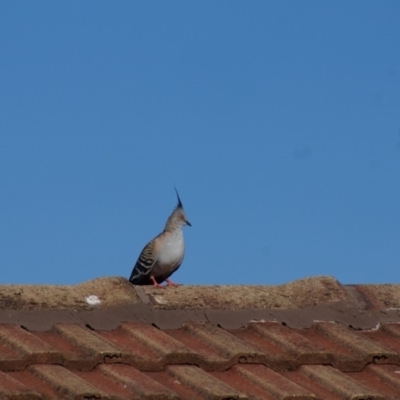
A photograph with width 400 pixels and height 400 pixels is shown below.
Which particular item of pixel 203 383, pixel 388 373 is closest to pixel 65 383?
pixel 203 383

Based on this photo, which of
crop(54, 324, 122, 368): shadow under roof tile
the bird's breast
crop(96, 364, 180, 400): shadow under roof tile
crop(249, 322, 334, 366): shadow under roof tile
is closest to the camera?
crop(96, 364, 180, 400): shadow under roof tile

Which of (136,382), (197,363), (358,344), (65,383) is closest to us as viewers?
(65,383)

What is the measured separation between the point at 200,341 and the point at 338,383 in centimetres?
56

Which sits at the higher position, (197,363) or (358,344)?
(358,344)

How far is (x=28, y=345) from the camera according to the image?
3654 millimetres

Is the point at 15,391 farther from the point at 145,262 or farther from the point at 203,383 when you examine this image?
the point at 145,262

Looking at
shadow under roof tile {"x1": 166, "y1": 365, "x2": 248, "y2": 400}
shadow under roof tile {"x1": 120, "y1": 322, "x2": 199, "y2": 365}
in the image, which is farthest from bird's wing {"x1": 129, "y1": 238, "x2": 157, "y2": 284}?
shadow under roof tile {"x1": 166, "y1": 365, "x2": 248, "y2": 400}

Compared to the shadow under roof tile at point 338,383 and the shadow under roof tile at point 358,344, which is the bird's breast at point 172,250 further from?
the shadow under roof tile at point 338,383

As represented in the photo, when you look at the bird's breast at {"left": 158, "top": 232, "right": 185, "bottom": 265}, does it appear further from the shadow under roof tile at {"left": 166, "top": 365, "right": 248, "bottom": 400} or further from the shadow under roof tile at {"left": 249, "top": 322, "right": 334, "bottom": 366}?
the shadow under roof tile at {"left": 166, "top": 365, "right": 248, "bottom": 400}

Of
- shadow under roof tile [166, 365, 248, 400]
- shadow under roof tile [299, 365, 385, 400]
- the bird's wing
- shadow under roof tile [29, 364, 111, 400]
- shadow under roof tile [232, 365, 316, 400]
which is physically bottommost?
shadow under roof tile [29, 364, 111, 400]

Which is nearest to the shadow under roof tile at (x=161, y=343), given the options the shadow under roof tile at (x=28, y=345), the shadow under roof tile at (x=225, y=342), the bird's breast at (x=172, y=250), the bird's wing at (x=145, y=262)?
the shadow under roof tile at (x=225, y=342)

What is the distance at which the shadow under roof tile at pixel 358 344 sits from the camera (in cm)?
402

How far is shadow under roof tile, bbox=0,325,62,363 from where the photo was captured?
3578mm

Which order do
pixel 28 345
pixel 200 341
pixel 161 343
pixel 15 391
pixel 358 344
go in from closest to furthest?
1. pixel 15 391
2. pixel 28 345
3. pixel 161 343
4. pixel 200 341
5. pixel 358 344
